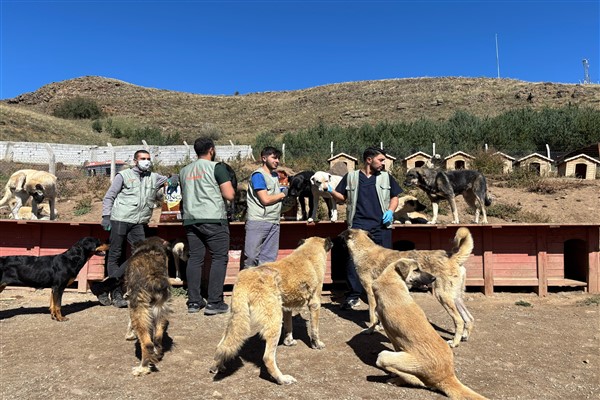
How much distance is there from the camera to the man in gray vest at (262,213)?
4.61 metres

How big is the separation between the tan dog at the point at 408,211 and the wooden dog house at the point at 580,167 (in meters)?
11.3

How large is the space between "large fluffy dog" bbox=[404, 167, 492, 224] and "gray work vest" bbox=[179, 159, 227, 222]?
13.9 ft

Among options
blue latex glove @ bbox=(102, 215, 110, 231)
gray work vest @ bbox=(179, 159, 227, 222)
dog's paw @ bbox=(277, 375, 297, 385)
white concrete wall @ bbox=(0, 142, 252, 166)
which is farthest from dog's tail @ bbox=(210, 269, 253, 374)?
white concrete wall @ bbox=(0, 142, 252, 166)

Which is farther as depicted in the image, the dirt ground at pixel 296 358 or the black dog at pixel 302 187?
the black dog at pixel 302 187

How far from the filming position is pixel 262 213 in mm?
4703

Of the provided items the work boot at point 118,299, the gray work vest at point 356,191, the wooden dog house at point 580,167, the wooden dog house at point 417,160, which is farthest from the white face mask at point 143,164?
the wooden dog house at point 580,167

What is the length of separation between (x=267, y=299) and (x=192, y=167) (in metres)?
2.34

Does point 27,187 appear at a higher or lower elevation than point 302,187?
higher

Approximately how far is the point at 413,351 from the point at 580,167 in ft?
55.2

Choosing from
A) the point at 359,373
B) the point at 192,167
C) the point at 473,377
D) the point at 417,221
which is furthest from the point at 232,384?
the point at 417,221

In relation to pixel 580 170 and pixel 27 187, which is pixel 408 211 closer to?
pixel 27 187

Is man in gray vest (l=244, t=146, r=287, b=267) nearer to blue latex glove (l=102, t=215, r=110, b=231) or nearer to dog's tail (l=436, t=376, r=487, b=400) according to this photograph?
blue latex glove (l=102, t=215, r=110, b=231)

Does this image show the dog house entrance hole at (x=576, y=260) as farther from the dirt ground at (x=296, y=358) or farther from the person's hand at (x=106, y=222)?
the person's hand at (x=106, y=222)

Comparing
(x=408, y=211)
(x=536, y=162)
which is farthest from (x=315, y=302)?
(x=536, y=162)
